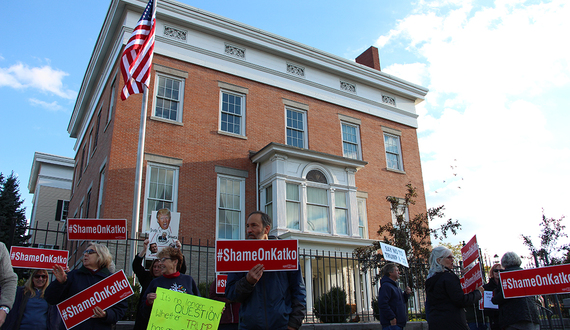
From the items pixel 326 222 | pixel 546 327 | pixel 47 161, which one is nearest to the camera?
pixel 546 327

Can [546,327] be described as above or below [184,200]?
below

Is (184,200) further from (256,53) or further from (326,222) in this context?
(256,53)

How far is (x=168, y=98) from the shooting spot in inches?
650

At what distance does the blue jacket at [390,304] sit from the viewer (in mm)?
6828

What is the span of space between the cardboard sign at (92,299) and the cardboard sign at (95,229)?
259 cm

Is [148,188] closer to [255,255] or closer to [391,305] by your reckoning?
[391,305]

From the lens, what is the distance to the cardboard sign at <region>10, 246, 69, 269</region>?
626cm

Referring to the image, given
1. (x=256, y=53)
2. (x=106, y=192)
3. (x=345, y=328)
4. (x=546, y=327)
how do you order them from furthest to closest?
(x=256, y=53) < (x=106, y=192) < (x=546, y=327) < (x=345, y=328)

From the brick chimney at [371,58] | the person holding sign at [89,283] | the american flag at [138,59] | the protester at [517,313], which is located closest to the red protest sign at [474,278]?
the protester at [517,313]

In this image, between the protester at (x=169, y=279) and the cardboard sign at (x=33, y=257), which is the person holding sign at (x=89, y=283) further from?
the cardboard sign at (x=33, y=257)

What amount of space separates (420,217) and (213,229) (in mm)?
7357

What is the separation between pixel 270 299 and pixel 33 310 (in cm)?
389

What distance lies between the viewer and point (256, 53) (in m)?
19.0

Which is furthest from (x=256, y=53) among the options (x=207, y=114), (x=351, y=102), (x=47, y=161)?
(x=47, y=161)
